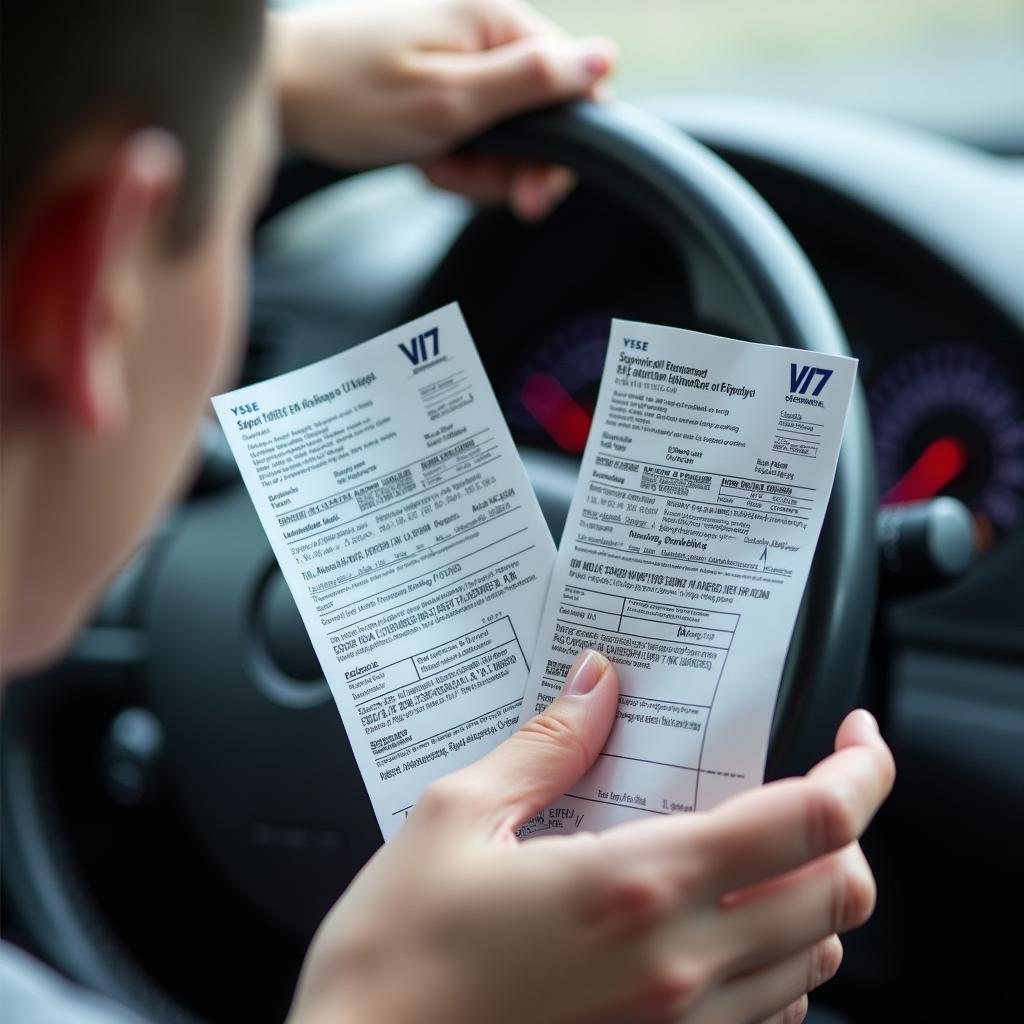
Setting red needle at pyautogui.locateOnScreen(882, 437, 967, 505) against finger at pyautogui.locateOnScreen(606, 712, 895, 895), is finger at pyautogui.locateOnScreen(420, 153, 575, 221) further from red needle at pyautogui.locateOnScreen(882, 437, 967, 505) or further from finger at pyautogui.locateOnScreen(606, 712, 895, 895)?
finger at pyautogui.locateOnScreen(606, 712, 895, 895)

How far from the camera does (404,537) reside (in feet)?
1.77

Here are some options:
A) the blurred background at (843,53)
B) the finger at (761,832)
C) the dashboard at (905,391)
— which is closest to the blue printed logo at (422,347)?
the finger at (761,832)

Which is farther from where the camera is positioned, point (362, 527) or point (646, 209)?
point (646, 209)

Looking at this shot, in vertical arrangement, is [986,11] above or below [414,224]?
above

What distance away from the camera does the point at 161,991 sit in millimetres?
985

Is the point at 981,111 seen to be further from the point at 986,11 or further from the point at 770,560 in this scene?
the point at 770,560

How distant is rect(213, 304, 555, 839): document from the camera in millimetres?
525

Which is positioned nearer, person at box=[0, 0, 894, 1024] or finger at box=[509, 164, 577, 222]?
person at box=[0, 0, 894, 1024]

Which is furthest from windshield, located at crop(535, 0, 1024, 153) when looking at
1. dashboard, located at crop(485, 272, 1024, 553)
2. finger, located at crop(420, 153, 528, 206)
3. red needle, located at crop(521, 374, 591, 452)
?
finger, located at crop(420, 153, 528, 206)

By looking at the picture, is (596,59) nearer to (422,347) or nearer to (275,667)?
(422,347)

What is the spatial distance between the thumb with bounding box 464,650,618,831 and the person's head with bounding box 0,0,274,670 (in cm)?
16

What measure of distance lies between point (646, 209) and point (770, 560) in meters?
0.25

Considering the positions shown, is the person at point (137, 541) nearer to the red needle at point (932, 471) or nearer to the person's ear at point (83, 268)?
the person's ear at point (83, 268)

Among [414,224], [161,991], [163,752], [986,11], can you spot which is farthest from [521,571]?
[986,11]
